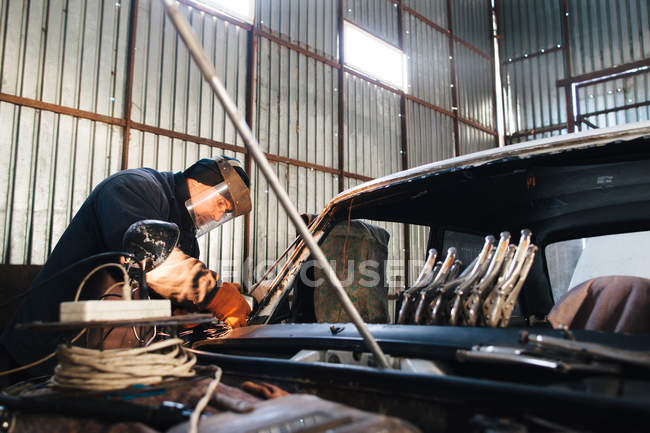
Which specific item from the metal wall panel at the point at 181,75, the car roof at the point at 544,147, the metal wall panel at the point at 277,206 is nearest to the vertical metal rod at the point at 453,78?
the metal wall panel at the point at 277,206

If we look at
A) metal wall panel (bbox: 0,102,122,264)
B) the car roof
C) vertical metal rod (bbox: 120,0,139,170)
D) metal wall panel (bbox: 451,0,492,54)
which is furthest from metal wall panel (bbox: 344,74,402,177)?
the car roof

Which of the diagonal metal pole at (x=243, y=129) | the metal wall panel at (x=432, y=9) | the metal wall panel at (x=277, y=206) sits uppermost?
the metal wall panel at (x=432, y=9)

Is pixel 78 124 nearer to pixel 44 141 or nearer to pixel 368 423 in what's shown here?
pixel 44 141

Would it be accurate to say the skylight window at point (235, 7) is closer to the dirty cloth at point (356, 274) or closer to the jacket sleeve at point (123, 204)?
the dirty cloth at point (356, 274)

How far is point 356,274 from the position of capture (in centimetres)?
390

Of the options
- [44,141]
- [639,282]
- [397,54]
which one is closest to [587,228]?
[639,282]

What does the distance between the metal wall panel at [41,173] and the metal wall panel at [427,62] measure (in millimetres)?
7082

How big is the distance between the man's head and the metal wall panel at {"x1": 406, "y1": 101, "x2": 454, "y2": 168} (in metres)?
7.63

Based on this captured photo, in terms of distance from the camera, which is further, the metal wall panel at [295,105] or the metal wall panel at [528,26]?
the metal wall panel at [528,26]

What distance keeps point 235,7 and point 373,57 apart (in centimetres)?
348

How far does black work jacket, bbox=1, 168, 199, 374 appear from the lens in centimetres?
238

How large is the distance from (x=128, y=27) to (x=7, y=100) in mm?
1925

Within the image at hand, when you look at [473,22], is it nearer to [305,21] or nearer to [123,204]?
[305,21]

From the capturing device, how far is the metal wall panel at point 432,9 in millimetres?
11080
